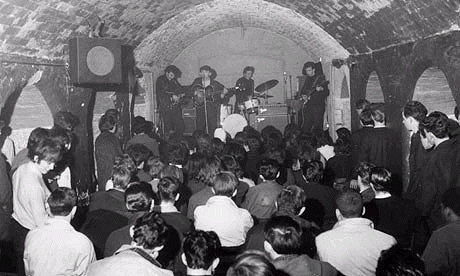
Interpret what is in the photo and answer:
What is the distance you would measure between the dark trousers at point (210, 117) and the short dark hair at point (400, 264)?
9767mm

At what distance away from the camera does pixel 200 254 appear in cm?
313

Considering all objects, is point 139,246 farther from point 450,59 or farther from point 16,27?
point 450,59

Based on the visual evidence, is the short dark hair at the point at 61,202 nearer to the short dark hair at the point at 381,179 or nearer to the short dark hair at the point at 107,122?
the short dark hair at the point at 381,179

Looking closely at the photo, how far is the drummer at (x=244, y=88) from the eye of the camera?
1251 cm

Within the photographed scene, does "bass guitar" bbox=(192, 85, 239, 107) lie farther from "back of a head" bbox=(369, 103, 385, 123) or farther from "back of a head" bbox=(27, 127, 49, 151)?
"back of a head" bbox=(27, 127, 49, 151)

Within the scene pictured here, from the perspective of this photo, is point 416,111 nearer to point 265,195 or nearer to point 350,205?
point 265,195

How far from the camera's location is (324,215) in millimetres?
5242

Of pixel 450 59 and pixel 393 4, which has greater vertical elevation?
pixel 393 4

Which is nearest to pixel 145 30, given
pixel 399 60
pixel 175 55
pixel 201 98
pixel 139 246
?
pixel 201 98

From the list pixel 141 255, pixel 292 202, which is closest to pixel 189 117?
pixel 292 202

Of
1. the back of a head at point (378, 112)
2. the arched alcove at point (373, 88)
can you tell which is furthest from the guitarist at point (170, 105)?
the back of a head at point (378, 112)

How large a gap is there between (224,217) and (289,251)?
1294 millimetres

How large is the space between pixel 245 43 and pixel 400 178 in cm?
686

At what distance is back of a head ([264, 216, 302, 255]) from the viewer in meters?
3.11
